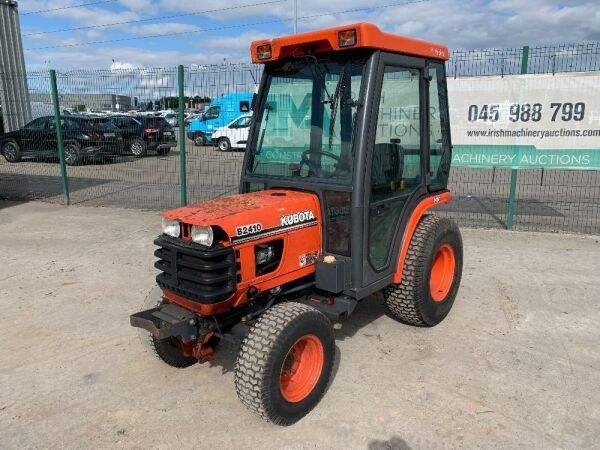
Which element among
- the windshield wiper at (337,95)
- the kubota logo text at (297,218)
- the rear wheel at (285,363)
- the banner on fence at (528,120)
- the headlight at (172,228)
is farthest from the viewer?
the banner on fence at (528,120)

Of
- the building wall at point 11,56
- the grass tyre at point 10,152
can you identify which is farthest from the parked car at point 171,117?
the grass tyre at point 10,152

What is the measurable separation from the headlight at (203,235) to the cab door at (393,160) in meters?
1.06

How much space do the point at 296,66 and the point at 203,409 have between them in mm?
2392

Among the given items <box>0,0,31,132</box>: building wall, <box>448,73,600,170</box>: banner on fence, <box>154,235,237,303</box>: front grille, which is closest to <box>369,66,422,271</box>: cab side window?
<box>154,235,237,303</box>: front grille

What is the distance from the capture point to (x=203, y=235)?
2.76 metres

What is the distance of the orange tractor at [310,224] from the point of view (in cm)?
281

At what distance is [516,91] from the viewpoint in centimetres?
676

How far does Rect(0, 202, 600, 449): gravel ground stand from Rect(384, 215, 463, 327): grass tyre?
192 millimetres

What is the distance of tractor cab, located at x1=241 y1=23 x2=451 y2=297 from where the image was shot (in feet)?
10.3

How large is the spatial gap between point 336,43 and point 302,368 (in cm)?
207

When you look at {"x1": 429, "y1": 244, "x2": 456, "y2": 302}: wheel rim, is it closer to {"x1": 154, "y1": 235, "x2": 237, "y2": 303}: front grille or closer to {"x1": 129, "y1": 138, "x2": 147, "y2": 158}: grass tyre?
{"x1": 154, "y1": 235, "x2": 237, "y2": 303}: front grille

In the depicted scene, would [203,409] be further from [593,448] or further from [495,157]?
[495,157]

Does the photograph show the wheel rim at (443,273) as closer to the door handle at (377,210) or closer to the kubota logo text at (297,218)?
the door handle at (377,210)

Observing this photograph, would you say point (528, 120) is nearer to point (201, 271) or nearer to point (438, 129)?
point (438, 129)
